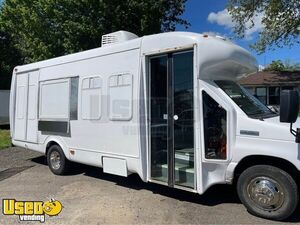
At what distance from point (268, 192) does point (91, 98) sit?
3917 mm

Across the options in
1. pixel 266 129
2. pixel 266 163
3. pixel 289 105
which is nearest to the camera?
pixel 289 105

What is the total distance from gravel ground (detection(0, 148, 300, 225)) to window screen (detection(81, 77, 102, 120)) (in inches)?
58.1

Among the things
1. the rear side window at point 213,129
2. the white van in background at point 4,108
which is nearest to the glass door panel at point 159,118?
the rear side window at point 213,129

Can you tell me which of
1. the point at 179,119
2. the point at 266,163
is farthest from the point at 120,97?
the point at 266,163

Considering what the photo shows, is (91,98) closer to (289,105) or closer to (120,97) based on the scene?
(120,97)

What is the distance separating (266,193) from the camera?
17.1 feet

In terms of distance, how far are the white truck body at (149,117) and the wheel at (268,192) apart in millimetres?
201

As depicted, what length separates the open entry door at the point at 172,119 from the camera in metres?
5.86

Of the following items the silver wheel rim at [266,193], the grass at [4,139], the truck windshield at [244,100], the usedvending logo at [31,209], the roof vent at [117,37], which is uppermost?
the roof vent at [117,37]

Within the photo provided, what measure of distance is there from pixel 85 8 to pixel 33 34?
14.4 feet

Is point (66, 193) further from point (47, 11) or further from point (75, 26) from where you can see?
point (47, 11)

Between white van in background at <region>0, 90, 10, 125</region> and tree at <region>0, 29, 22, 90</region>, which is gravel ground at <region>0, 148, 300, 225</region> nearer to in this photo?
white van in background at <region>0, 90, 10, 125</region>

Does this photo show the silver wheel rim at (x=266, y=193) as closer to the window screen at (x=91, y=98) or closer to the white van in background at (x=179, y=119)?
the white van in background at (x=179, y=119)

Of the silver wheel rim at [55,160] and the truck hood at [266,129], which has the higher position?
the truck hood at [266,129]
